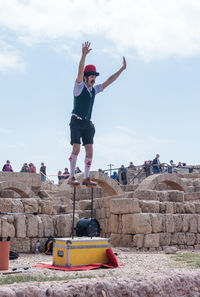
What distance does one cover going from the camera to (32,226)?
10086 millimetres

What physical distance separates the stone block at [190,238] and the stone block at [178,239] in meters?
0.15

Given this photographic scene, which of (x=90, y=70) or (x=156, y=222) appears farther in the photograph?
(x=156, y=222)

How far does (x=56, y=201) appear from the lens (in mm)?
19078

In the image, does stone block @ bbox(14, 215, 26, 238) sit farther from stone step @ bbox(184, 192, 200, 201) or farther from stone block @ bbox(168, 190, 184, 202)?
stone step @ bbox(184, 192, 200, 201)

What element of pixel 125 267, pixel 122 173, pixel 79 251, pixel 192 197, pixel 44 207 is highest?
pixel 122 173

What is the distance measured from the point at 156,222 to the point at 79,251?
464cm

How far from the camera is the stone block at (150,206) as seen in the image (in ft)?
38.1

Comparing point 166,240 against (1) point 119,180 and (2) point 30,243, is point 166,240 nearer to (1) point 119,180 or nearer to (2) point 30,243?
(2) point 30,243

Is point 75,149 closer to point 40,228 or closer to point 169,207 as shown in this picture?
point 40,228

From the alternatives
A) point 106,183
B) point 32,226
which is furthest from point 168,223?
point 106,183

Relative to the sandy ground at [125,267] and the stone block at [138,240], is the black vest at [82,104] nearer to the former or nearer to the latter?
the sandy ground at [125,267]

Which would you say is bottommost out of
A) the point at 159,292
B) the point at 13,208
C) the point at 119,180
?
the point at 159,292

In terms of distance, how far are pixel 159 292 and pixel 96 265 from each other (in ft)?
6.97

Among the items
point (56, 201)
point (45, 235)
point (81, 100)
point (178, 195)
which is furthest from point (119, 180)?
point (81, 100)
